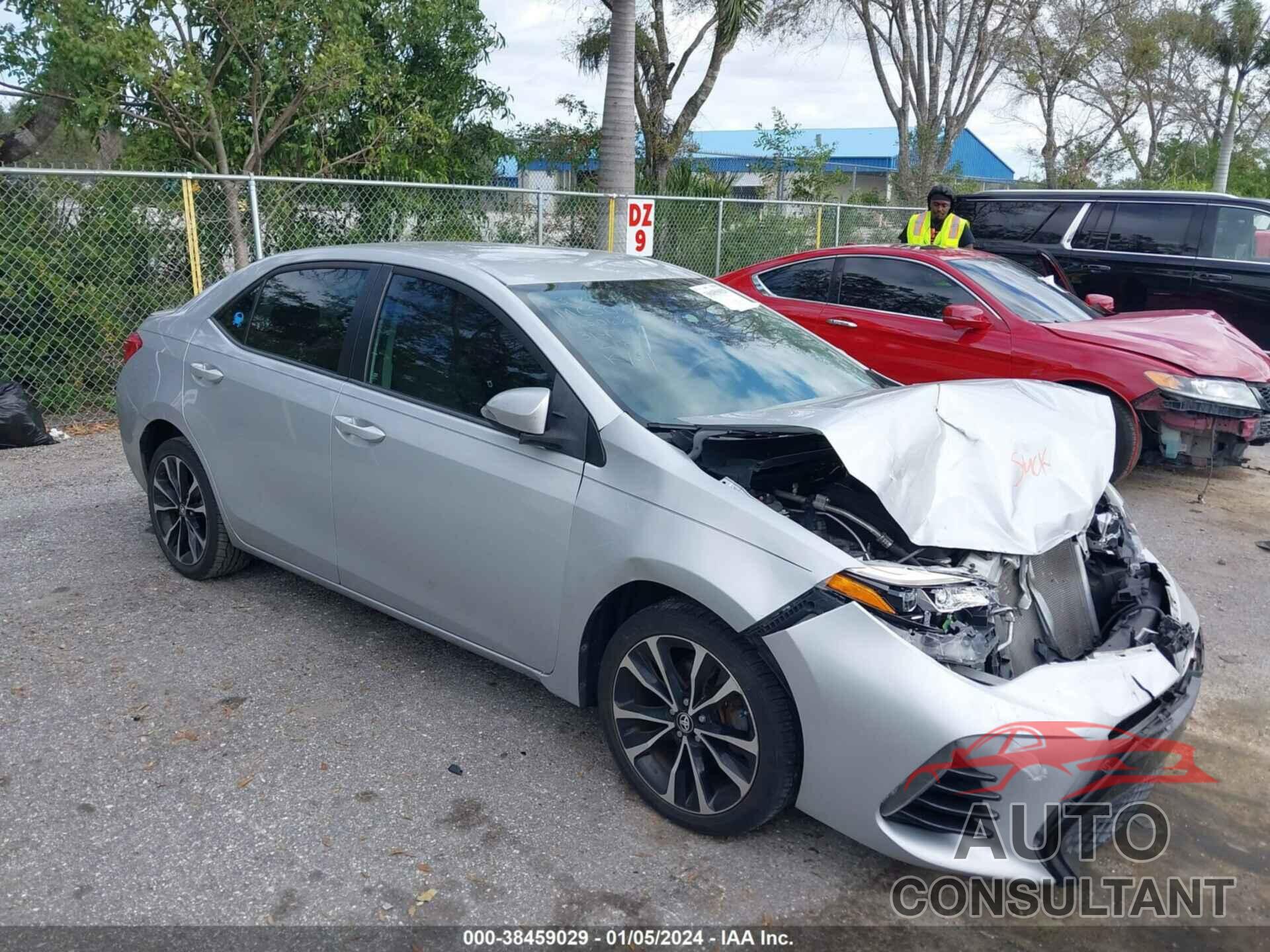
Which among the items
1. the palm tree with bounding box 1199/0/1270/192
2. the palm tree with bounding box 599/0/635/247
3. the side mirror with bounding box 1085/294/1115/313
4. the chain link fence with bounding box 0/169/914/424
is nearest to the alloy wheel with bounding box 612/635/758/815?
the side mirror with bounding box 1085/294/1115/313

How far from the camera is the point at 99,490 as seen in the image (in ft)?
21.2

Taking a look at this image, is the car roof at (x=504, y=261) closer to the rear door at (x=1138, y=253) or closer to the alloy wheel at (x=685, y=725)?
the alloy wheel at (x=685, y=725)

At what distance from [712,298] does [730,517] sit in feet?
5.17

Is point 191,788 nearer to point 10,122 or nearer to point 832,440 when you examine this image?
point 832,440

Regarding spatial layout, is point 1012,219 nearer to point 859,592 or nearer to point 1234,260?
point 1234,260

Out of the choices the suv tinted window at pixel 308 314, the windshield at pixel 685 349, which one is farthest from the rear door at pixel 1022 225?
the suv tinted window at pixel 308 314

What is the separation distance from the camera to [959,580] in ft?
9.09

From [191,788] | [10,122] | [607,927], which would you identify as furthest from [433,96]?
[607,927]

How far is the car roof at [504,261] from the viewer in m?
3.81

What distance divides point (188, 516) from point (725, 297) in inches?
106

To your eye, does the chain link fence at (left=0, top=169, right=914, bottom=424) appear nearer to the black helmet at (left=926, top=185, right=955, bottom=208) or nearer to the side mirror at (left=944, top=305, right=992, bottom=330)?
the black helmet at (left=926, top=185, right=955, bottom=208)

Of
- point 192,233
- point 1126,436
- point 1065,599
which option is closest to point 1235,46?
point 1126,436

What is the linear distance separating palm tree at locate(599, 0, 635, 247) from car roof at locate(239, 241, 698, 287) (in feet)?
22.9

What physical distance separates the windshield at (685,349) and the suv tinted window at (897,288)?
11.2 feet
